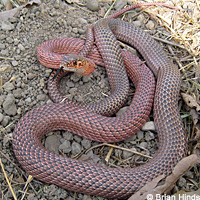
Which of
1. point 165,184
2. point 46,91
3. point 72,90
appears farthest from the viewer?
point 72,90

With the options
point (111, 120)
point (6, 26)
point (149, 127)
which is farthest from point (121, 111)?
point (6, 26)

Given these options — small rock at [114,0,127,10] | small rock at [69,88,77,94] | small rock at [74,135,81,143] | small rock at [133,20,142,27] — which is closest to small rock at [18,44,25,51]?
small rock at [69,88,77,94]

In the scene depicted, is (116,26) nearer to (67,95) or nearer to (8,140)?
(67,95)

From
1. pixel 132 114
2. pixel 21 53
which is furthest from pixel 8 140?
pixel 132 114

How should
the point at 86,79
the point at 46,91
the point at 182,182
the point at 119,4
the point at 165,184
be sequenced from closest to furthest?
the point at 165,184
the point at 182,182
the point at 46,91
the point at 86,79
the point at 119,4

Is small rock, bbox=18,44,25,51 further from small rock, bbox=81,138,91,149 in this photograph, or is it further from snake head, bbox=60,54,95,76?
small rock, bbox=81,138,91,149

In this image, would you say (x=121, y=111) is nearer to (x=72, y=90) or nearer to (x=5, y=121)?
(x=72, y=90)
